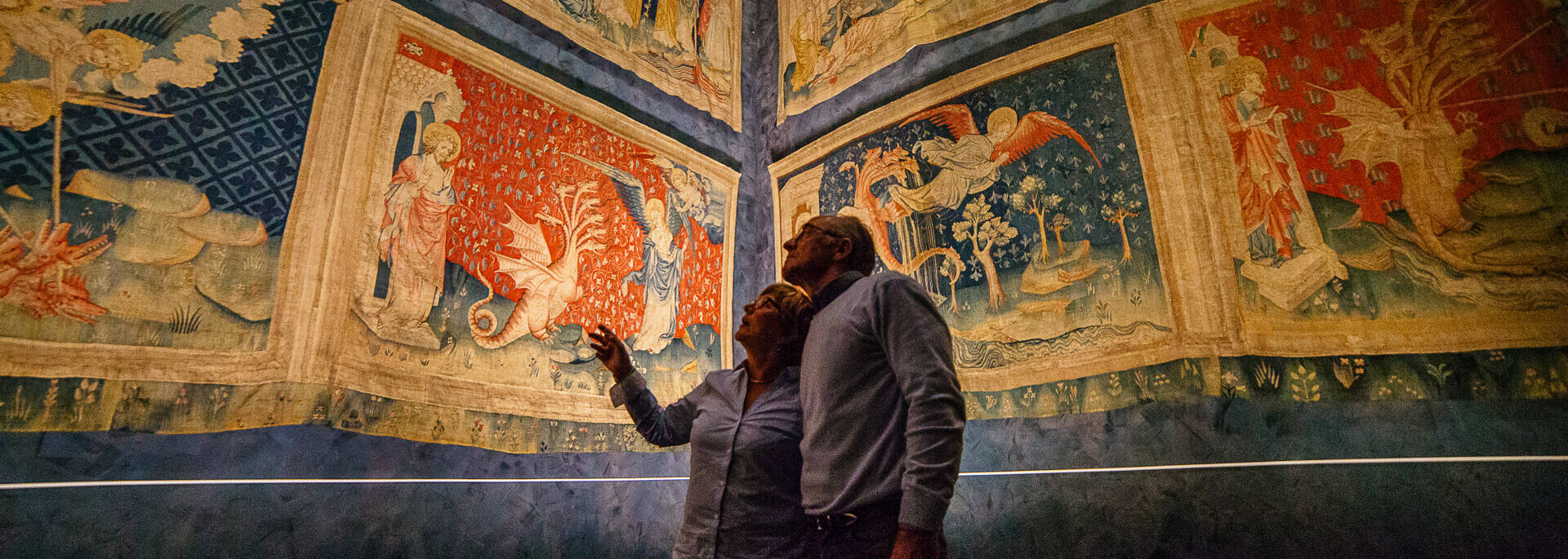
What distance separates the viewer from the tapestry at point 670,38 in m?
4.73

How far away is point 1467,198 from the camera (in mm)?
2912

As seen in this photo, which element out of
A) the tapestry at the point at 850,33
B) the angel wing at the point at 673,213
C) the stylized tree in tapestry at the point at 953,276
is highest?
the tapestry at the point at 850,33

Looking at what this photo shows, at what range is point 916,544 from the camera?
1.62m

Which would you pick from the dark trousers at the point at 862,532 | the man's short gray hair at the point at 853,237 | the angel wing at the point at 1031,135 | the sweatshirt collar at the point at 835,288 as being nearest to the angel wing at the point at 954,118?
the angel wing at the point at 1031,135

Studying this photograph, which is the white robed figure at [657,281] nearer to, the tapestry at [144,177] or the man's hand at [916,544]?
the tapestry at [144,177]

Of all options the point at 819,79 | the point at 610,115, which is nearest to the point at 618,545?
the point at 610,115

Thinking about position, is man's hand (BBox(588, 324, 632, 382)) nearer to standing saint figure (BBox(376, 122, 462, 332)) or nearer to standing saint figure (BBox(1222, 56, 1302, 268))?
standing saint figure (BBox(376, 122, 462, 332))

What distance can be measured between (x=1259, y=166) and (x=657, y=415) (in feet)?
9.65

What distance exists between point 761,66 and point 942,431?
16.0 feet

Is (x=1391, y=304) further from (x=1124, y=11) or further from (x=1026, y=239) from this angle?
(x=1124, y=11)

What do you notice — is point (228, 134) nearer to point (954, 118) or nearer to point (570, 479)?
point (570, 479)

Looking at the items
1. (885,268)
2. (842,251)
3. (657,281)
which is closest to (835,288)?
(842,251)

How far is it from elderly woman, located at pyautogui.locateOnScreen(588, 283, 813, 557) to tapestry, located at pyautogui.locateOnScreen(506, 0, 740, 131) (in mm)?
2909

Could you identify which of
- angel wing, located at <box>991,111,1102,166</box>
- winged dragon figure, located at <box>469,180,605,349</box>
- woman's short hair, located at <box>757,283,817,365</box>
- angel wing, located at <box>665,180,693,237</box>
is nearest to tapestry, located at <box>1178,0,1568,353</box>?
angel wing, located at <box>991,111,1102,166</box>
